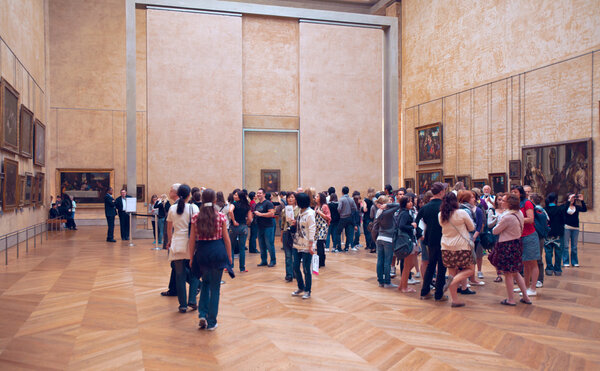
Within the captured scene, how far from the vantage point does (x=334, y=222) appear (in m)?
12.6

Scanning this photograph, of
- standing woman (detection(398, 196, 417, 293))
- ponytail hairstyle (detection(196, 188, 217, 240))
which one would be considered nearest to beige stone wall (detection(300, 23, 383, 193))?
standing woman (detection(398, 196, 417, 293))

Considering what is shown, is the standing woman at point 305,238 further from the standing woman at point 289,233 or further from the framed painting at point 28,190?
the framed painting at point 28,190

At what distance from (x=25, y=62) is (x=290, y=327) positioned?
1584cm

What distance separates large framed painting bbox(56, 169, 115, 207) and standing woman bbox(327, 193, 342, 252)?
52.3 feet

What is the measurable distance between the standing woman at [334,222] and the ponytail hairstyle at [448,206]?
576cm

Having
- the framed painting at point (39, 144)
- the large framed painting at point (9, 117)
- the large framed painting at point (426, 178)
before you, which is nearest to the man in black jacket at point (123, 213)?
the large framed painting at point (9, 117)

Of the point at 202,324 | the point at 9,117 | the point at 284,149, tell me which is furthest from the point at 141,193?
the point at 202,324

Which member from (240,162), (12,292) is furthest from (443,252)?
(240,162)

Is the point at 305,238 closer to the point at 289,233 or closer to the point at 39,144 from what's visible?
the point at 289,233

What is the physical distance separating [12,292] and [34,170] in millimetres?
11673

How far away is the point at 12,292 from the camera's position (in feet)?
24.6

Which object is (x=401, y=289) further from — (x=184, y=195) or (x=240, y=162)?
(x=240, y=162)

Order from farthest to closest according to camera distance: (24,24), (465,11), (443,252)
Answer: (465,11) → (24,24) → (443,252)

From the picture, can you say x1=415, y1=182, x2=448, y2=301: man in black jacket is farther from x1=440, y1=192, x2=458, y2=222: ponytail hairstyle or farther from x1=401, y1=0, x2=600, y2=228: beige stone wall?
x1=401, y1=0, x2=600, y2=228: beige stone wall
